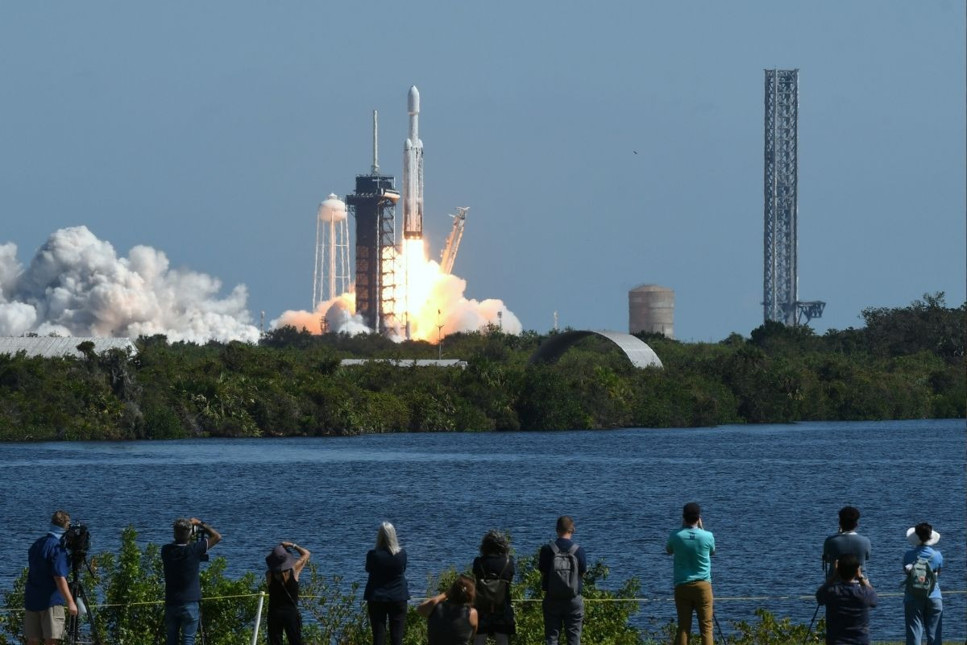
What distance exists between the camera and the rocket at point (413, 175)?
164m

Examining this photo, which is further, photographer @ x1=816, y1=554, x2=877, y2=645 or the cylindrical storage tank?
the cylindrical storage tank

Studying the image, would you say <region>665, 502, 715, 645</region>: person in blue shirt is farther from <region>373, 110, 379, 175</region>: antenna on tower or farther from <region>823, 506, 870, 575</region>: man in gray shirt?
<region>373, 110, 379, 175</region>: antenna on tower

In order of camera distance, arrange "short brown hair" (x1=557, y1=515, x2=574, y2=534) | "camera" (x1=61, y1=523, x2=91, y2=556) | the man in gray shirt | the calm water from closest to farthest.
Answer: the man in gray shirt < "short brown hair" (x1=557, y1=515, x2=574, y2=534) < "camera" (x1=61, y1=523, x2=91, y2=556) < the calm water

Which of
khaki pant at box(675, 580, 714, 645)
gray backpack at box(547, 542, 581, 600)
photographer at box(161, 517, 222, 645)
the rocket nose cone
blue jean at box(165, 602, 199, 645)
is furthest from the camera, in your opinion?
the rocket nose cone

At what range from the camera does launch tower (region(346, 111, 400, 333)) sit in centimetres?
18088

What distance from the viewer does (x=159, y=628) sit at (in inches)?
832

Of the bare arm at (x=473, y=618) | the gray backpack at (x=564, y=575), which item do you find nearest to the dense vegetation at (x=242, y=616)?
the gray backpack at (x=564, y=575)

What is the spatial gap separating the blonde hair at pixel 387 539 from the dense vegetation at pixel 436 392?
75981mm

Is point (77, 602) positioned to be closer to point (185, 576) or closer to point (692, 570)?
point (185, 576)

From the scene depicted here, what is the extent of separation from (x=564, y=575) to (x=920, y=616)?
3905 millimetres

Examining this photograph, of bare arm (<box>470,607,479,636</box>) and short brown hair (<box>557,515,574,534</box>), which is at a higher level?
short brown hair (<box>557,515,574,534</box>)

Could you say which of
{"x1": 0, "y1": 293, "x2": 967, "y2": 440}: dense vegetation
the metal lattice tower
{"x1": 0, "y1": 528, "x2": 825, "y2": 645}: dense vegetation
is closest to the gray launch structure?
the metal lattice tower

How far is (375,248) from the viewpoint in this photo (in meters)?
187

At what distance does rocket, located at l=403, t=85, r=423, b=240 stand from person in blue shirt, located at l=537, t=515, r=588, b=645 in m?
146
